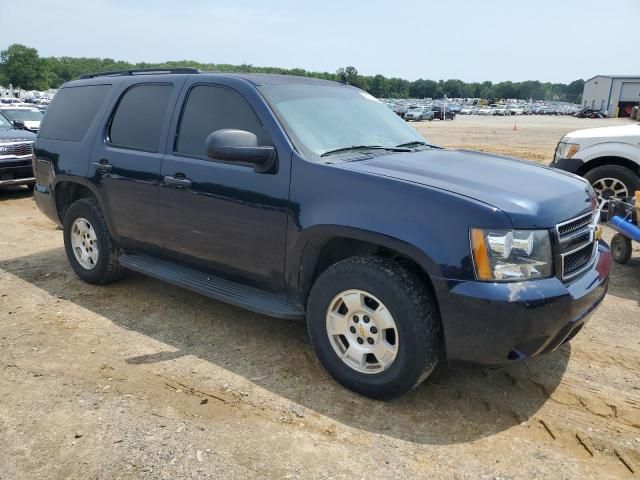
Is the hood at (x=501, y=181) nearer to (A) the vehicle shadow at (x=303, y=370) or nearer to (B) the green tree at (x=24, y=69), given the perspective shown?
(A) the vehicle shadow at (x=303, y=370)

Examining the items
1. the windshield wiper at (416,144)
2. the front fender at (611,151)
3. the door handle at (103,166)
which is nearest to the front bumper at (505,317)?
the windshield wiper at (416,144)

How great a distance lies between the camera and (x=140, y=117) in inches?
Answer: 180

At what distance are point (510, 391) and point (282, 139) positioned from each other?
217cm

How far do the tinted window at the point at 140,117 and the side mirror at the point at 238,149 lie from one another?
44.5 inches

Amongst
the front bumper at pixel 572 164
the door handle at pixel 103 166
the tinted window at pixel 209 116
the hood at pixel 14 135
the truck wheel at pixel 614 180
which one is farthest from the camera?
the hood at pixel 14 135

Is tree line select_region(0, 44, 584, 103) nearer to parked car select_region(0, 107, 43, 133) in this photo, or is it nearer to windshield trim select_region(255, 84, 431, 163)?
parked car select_region(0, 107, 43, 133)

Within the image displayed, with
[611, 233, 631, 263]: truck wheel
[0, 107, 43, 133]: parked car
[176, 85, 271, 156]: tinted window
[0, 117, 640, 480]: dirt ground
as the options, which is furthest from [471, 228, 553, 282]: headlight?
[0, 107, 43, 133]: parked car

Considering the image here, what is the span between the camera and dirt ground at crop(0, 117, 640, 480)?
2711 mm

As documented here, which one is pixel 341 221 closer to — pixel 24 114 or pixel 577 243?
pixel 577 243

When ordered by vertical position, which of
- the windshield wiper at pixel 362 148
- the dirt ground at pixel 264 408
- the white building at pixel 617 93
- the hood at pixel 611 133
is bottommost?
the dirt ground at pixel 264 408

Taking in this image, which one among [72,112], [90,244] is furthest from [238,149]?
[72,112]

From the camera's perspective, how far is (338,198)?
322cm

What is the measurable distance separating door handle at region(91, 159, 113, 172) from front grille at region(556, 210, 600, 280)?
3.59 meters

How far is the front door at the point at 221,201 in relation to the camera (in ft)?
11.7
